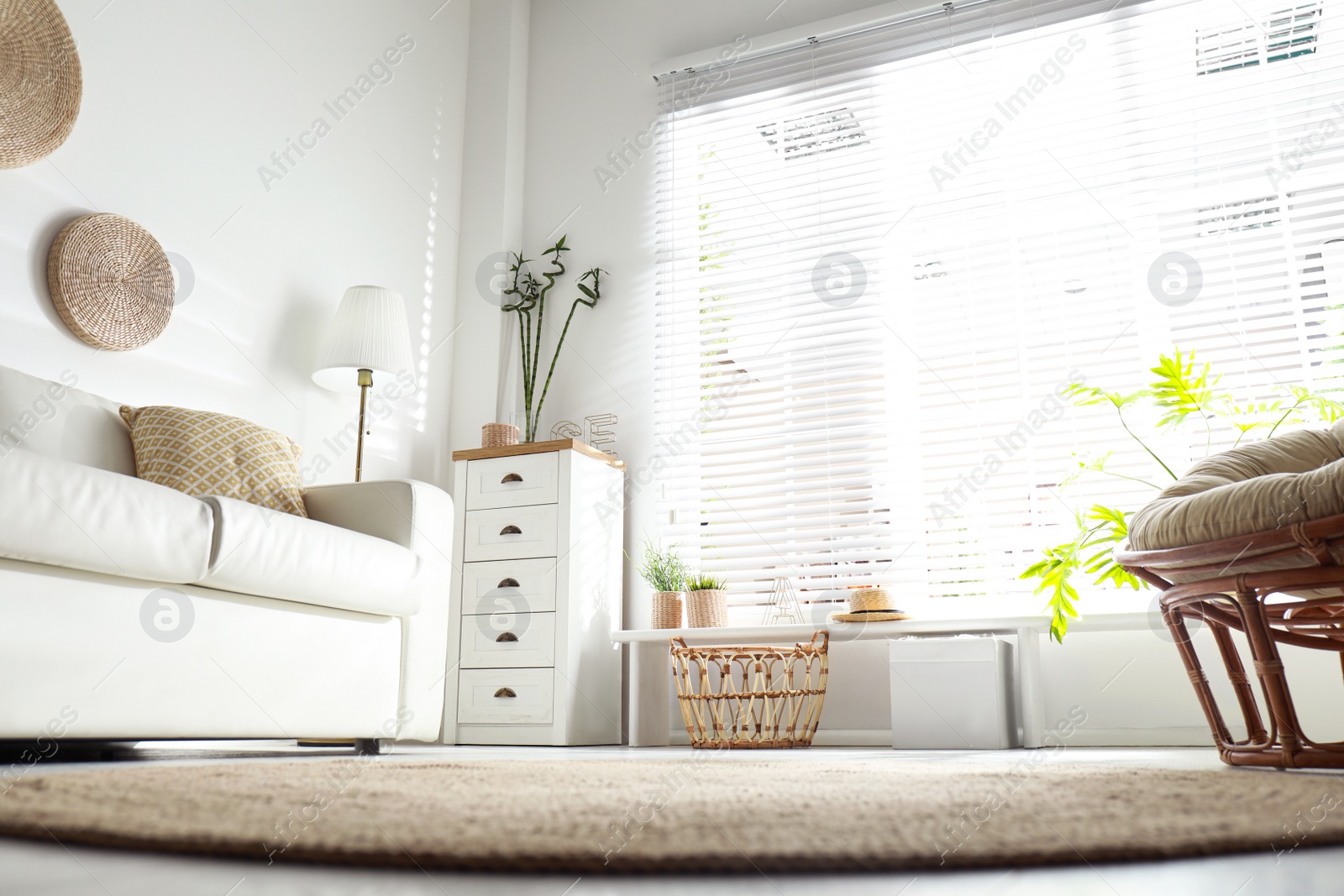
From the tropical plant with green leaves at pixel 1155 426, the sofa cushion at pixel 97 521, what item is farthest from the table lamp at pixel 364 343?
the tropical plant with green leaves at pixel 1155 426

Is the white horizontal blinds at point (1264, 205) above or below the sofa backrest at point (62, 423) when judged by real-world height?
above

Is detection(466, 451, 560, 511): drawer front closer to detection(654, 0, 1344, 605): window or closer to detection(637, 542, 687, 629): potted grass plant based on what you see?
detection(637, 542, 687, 629): potted grass plant

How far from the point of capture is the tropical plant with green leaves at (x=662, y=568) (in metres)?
3.45

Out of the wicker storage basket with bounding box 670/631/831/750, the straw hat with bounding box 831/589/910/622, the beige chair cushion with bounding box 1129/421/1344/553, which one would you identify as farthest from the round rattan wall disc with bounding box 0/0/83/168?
the beige chair cushion with bounding box 1129/421/1344/553

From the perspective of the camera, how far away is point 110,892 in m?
0.56

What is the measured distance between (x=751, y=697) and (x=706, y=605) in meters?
0.45

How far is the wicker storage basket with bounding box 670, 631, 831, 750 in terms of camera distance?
2.94m

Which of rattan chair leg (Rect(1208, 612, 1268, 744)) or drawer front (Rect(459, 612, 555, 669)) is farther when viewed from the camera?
drawer front (Rect(459, 612, 555, 669))

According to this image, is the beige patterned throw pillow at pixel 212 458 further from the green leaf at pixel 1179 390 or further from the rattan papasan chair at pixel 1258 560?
the green leaf at pixel 1179 390

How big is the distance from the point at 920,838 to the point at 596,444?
3.32 meters

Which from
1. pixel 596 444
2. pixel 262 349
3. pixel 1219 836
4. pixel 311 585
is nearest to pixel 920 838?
pixel 1219 836

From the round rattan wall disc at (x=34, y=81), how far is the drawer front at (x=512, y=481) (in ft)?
5.21

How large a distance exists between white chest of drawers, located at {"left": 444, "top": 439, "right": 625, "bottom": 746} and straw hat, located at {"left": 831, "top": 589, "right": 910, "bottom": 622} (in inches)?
33.9

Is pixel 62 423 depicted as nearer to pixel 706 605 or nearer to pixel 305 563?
pixel 305 563
